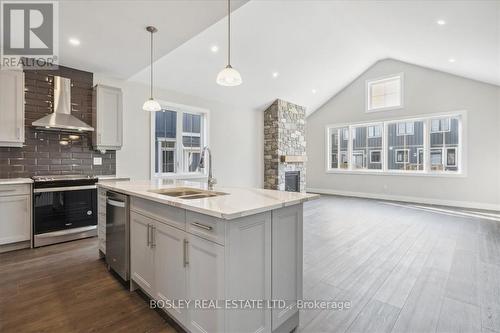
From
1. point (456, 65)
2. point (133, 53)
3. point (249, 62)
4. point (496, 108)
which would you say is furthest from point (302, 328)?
point (496, 108)

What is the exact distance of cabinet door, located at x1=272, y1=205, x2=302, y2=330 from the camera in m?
1.57

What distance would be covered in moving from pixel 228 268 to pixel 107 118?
3.80 metres

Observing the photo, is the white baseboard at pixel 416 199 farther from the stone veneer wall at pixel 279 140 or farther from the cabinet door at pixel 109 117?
the cabinet door at pixel 109 117

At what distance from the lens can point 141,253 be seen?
204cm

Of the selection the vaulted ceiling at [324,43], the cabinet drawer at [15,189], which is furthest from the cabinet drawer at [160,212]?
the vaulted ceiling at [324,43]

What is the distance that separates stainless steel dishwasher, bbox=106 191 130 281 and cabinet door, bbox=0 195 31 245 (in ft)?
5.40

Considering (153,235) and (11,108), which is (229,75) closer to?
(153,235)

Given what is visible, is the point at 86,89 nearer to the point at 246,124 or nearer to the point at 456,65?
the point at 246,124

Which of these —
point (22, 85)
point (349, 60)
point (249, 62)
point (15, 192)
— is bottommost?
point (15, 192)

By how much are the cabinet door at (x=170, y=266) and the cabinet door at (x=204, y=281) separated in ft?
0.27

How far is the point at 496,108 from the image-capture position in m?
5.60

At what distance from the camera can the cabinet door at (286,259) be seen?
1.57 metres

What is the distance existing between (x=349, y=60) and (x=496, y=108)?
3.47m

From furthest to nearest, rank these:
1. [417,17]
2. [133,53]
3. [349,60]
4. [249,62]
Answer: [349,60]
[249,62]
[417,17]
[133,53]
